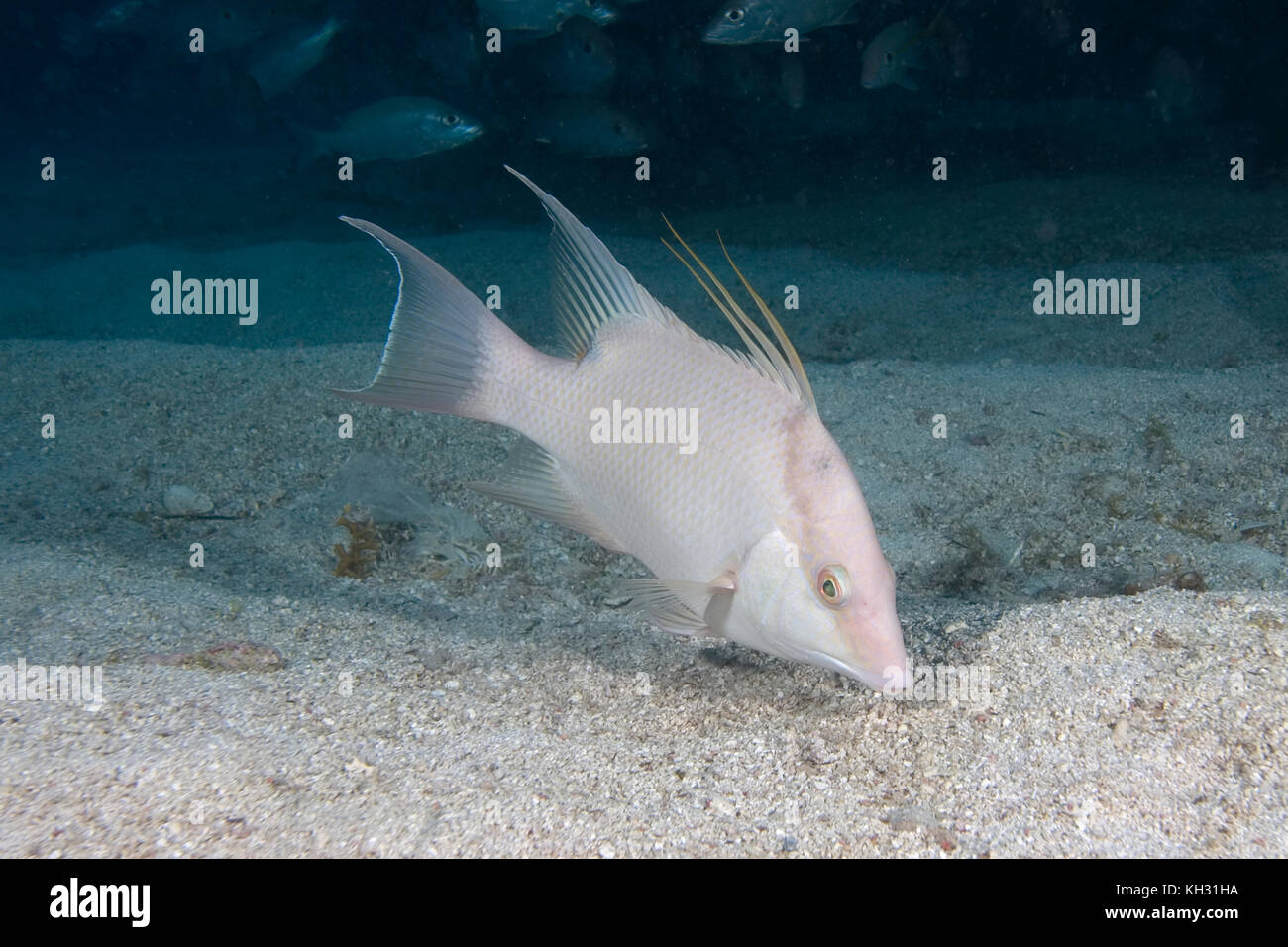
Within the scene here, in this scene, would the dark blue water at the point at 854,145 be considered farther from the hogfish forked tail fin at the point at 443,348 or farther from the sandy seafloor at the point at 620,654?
the hogfish forked tail fin at the point at 443,348

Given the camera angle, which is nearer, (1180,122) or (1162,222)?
(1162,222)

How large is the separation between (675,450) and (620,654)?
43.7 inches

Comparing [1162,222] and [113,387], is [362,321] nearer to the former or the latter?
[113,387]

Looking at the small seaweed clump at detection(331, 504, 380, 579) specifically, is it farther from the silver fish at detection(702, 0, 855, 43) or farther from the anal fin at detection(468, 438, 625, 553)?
the silver fish at detection(702, 0, 855, 43)

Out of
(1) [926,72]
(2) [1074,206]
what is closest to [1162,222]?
(2) [1074,206]

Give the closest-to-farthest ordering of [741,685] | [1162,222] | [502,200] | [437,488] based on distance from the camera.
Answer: [741,685]
[437,488]
[1162,222]
[502,200]

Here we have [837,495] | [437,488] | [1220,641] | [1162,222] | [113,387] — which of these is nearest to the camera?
[837,495]

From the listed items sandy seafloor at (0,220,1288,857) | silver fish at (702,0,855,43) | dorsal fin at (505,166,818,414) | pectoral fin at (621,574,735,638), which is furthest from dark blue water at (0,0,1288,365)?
pectoral fin at (621,574,735,638)

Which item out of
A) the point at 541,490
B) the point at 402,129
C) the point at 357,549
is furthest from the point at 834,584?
the point at 402,129

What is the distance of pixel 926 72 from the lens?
938cm

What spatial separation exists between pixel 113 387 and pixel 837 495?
19.4 feet

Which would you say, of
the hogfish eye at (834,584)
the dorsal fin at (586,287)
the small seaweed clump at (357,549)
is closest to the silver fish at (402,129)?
the small seaweed clump at (357,549)

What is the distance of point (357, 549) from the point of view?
3.83 meters
